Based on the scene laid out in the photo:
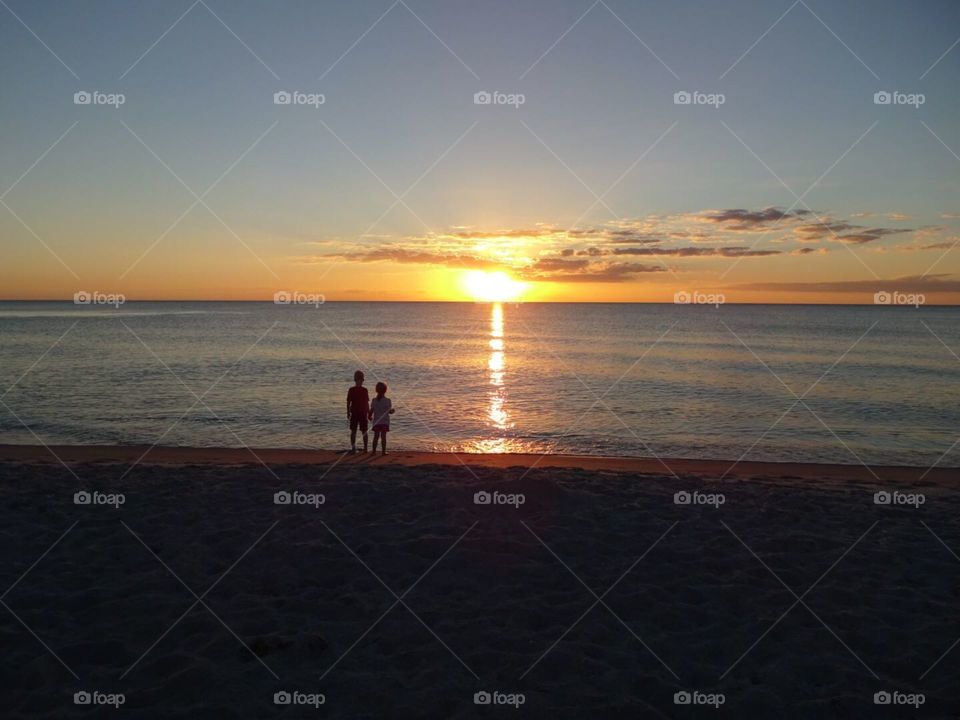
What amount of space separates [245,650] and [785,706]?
15.5 ft

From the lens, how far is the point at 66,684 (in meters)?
5.50

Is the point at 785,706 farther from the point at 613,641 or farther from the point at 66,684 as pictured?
the point at 66,684

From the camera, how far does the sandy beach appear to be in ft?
18.2

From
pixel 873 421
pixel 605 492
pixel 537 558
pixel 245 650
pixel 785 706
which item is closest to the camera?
pixel 785 706

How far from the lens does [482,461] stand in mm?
15414

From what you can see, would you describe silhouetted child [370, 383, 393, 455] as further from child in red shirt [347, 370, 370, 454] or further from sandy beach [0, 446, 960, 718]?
sandy beach [0, 446, 960, 718]

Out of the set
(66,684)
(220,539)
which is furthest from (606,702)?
(220,539)

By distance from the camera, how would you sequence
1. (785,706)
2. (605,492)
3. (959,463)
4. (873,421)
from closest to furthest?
1. (785,706)
2. (605,492)
3. (959,463)
4. (873,421)

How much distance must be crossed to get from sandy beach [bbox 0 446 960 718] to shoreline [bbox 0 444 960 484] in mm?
2618

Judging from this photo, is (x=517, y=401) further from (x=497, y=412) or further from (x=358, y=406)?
(x=358, y=406)

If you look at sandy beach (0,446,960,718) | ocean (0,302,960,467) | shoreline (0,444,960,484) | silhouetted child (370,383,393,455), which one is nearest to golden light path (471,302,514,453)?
ocean (0,302,960,467)

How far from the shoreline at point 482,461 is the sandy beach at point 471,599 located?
262 centimetres

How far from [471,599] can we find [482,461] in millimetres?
8174

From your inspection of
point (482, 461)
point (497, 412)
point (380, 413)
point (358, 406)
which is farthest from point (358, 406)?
point (497, 412)
